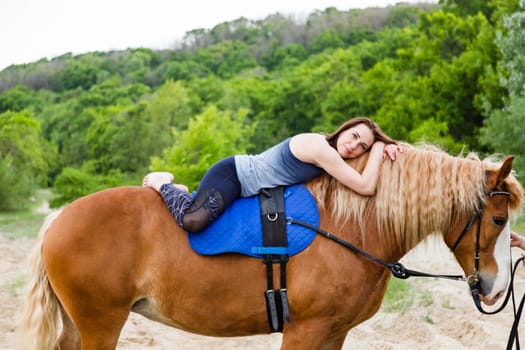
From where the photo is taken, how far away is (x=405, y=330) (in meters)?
6.38

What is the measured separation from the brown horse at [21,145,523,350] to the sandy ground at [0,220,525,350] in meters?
1.74

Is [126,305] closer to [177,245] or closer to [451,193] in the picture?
[177,245]

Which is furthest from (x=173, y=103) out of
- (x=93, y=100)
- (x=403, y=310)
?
(x=403, y=310)

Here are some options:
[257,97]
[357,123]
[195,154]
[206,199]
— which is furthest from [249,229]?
[257,97]

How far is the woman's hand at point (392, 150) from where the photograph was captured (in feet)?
11.3

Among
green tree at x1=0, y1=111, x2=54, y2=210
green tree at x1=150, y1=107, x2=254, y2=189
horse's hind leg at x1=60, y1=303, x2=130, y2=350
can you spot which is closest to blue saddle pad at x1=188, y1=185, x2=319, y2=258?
horse's hind leg at x1=60, y1=303, x2=130, y2=350

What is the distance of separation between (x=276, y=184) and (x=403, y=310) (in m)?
4.39

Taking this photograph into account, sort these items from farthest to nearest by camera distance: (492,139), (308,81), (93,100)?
(93,100) < (308,81) < (492,139)

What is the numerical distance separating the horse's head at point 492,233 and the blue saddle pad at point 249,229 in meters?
0.93

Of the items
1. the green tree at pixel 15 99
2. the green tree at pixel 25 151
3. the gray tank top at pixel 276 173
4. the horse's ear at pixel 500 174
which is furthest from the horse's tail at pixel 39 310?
the green tree at pixel 15 99

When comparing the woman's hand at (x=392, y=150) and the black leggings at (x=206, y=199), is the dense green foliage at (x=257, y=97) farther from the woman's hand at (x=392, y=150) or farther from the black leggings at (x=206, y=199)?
the black leggings at (x=206, y=199)

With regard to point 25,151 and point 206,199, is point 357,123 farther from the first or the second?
point 25,151

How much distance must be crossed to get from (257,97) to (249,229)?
58381 mm

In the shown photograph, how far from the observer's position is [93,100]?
68875 millimetres
